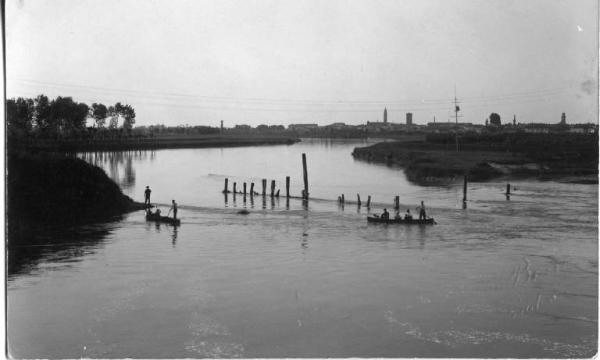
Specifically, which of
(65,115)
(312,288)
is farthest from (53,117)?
(312,288)

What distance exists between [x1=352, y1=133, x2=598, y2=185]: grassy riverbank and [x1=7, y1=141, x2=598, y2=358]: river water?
25.5m

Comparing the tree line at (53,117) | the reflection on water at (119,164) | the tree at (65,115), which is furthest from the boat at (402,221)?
the tree at (65,115)

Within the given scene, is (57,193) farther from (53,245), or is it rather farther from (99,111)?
(99,111)

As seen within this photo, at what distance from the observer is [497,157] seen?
88.0m

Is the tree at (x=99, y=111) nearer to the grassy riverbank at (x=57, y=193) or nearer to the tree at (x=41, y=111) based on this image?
the tree at (x=41, y=111)

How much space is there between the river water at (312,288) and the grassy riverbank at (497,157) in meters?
25.5

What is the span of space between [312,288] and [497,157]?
6942 cm

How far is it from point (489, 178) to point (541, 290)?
47.9 m

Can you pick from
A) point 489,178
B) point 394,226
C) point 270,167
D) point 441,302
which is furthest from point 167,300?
point 270,167

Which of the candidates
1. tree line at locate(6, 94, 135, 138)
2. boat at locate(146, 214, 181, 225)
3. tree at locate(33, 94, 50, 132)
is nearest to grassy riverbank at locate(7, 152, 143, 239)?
boat at locate(146, 214, 181, 225)

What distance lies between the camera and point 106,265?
2786cm

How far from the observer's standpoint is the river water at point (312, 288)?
62.4ft

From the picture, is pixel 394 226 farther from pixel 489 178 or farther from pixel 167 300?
pixel 489 178

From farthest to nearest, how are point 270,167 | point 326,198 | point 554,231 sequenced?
point 270,167, point 326,198, point 554,231
